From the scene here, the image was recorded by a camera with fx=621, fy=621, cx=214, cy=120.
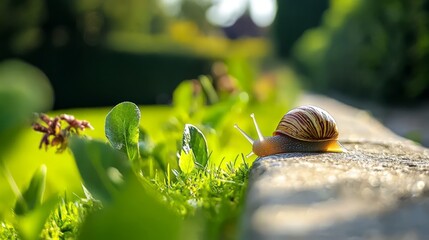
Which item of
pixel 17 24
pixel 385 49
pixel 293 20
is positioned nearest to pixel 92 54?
pixel 17 24

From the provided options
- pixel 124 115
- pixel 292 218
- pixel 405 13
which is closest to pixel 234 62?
pixel 124 115

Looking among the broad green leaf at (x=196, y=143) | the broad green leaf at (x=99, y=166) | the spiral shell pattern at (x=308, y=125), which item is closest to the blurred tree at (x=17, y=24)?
the spiral shell pattern at (x=308, y=125)

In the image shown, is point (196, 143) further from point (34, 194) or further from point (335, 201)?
point (335, 201)

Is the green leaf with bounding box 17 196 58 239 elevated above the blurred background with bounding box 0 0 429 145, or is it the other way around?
the green leaf with bounding box 17 196 58 239

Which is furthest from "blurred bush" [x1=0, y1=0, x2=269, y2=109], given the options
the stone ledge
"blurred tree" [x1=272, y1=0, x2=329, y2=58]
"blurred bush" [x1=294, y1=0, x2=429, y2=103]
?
the stone ledge

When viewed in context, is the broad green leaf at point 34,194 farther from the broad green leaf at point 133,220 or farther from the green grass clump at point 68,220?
the broad green leaf at point 133,220

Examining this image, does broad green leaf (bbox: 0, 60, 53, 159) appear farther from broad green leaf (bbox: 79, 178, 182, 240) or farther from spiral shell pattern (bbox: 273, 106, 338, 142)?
spiral shell pattern (bbox: 273, 106, 338, 142)

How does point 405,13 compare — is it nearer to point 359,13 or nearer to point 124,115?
point 359,13
